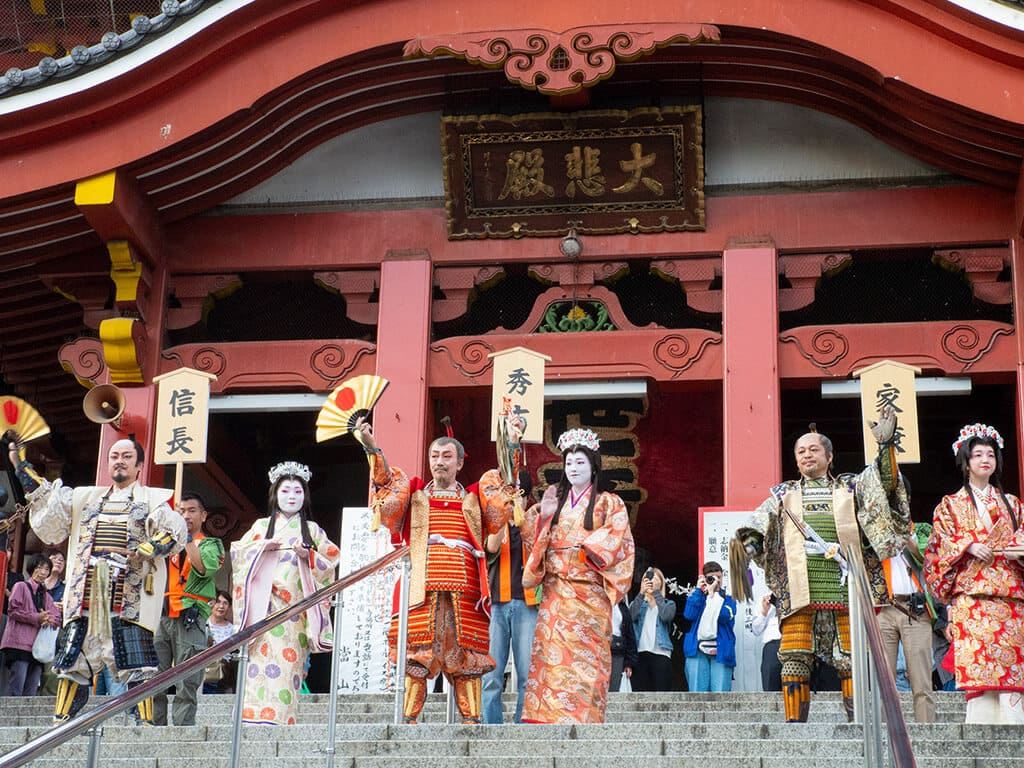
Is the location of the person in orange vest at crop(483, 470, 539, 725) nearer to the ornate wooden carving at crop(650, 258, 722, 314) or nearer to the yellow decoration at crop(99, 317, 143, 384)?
the ornate wooden carving at crop(650, 258, 722, 314)

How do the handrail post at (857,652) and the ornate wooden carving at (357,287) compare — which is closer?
the handrail post at (857,652)

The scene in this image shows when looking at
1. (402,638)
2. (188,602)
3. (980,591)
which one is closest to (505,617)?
(402,638)

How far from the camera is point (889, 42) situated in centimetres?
1184

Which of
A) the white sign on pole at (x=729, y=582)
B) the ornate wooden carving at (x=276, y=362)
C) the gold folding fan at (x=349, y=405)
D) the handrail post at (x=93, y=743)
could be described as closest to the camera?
the handrail post at (x=93, y=743)

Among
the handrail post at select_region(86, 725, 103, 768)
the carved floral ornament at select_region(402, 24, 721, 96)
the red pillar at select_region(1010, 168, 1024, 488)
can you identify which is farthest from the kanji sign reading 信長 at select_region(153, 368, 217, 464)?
the handrail post at select_region(86, 725, 103, 768)

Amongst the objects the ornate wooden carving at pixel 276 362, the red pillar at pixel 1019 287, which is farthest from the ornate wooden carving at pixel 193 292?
the red pillar at pixel 1019 287

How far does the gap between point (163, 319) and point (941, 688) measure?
6737mm

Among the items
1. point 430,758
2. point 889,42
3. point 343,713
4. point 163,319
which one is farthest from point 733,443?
point 430,758

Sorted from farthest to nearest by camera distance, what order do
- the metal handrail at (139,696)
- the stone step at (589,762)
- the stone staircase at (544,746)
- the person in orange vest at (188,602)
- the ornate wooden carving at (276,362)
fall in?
the ornate wooden carving at (276,362)
the person in orange vest at (188,602)
the stone staircase at (544,746)
the stone step at (589,762)
the metal handrail at (139,696)

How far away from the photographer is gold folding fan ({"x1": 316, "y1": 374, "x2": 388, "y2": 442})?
9016mm

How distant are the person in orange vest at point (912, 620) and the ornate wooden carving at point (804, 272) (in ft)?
12.0

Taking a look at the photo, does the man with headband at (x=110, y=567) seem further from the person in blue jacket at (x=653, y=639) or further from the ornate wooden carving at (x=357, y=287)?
the ornate wooden carving at (x=357, y=287)

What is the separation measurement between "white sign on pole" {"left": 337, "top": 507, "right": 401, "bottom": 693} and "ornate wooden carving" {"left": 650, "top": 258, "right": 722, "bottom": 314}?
3116mm

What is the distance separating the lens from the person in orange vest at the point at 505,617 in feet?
29.8
